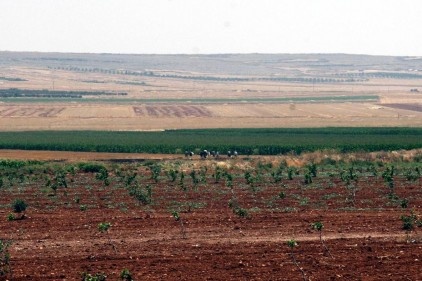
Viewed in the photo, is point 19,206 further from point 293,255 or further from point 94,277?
point 293,255

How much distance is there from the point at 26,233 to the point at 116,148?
27421 millimetres

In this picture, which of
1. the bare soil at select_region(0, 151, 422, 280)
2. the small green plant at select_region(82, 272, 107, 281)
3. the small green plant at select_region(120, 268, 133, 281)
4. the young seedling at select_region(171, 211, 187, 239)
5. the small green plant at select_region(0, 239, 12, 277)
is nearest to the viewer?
the small green plant at select_region(82, 272, 107, 281)

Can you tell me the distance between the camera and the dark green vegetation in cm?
5047

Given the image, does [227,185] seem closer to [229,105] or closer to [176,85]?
[229,105]

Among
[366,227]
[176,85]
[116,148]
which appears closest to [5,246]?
[366,227]

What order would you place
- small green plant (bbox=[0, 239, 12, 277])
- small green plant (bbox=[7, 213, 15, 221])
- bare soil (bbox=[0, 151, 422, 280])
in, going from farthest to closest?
small green plant (bbox=[7, 213, 15, 221]), bare soil (bbox=[0, 151, 422, 280]), small green plant (bbox=[0, 239, 12, 277])

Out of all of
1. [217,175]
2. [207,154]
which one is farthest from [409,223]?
[207,154]

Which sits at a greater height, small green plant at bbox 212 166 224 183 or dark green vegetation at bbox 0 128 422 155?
dark green vegetation at bbox 0 128 422 155

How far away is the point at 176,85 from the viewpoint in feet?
568

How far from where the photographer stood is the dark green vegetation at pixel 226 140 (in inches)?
1987

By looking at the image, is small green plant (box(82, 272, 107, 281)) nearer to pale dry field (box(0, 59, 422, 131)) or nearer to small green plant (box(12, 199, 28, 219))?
small green plant (box(12, 199, 28, 219))

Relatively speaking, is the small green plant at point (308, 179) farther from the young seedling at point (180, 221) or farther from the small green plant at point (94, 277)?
the small green plant at point (94, 277)

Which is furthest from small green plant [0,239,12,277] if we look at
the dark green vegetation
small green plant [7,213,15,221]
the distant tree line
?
the distant tree line

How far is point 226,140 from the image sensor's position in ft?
181
